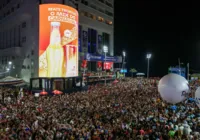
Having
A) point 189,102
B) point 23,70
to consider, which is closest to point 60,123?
point 189,102

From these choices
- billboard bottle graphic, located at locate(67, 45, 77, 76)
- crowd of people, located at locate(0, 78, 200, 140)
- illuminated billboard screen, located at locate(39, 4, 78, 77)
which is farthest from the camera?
billboard bottle graphic, located at locate(67, 45, 77, 76)

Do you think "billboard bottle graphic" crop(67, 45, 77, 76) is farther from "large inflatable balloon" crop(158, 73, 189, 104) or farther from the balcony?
the balcony

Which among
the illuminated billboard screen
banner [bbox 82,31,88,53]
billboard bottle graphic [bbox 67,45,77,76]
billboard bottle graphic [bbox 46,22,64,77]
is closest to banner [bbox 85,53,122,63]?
banner [bbox 82,31,88,53]

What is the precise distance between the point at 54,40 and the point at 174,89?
74.1ft

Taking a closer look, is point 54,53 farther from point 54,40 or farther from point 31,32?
point 31,32

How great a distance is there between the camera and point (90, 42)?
65.9 meters

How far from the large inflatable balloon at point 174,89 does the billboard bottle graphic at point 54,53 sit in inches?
815

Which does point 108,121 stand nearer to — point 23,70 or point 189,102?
point 189,102

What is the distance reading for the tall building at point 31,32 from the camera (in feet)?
143

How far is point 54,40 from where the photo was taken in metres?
34.4

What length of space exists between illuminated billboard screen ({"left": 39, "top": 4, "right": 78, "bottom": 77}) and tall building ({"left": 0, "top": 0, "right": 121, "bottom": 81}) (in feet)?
26.4

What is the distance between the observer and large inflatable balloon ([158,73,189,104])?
674 inches

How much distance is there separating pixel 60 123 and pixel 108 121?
117 inches

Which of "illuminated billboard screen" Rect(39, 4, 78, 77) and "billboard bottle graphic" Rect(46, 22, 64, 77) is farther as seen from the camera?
"billboard bottle graphic" Rect(46, 22, 64, 77)
